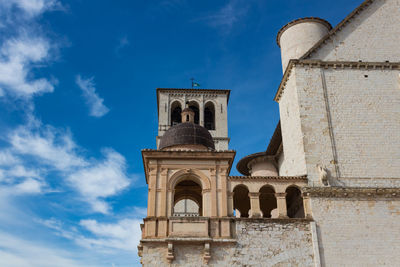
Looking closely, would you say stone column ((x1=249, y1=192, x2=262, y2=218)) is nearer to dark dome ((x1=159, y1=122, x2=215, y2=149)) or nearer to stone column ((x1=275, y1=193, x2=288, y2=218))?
stone column ((x1=275, y1=193, x2=288, y2=218))

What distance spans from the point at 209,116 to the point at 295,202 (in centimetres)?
2838

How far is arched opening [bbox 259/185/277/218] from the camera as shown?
21711 millimetres

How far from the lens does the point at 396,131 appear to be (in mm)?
20359

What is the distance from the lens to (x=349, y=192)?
1862cm

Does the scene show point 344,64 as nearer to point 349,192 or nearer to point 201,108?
point 349,192

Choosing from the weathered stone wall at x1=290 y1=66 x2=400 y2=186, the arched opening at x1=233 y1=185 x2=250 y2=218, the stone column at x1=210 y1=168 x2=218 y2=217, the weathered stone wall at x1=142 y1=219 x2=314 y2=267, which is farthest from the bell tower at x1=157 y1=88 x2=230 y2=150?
the weathered stone wall at x1=142 y1=219 x2=314 y2=267

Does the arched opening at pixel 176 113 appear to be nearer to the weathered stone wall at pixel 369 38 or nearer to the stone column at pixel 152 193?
the weathered stone wall at pixel 369 38

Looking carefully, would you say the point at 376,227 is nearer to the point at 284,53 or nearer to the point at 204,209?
the point at 204,209

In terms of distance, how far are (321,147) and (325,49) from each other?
18.7 ft

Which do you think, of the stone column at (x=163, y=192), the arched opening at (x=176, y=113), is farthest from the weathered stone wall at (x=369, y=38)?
the arched opening at (x=176, y=113)

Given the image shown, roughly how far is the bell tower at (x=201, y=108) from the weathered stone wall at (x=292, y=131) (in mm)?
23050

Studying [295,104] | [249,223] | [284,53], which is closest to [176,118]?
[284,53]

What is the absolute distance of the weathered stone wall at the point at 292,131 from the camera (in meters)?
20.2

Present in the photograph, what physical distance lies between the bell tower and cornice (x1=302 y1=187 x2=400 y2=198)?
27062 millimetres
